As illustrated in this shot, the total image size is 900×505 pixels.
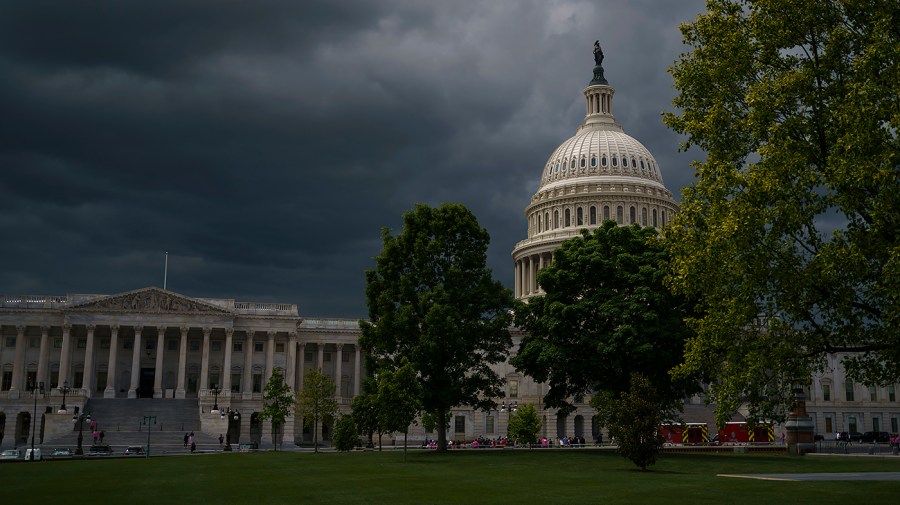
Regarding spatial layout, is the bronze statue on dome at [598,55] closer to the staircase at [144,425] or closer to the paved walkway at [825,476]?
the staircase at [144,425]

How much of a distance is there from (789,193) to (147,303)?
95112 millimetres

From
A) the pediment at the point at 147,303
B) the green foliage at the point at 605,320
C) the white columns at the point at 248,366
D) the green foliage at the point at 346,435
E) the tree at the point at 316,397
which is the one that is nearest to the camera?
the green foliage at the point at 605,320

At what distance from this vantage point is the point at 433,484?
31828mm

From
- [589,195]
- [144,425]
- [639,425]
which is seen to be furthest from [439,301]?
[589,195]

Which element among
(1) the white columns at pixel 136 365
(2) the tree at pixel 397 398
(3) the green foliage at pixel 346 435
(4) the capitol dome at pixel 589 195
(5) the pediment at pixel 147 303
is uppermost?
(4) the capitol dome at pixel 589 195

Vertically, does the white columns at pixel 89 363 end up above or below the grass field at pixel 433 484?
above

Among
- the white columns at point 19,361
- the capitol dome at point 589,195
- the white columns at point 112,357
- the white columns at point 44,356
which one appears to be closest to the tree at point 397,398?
the white columns at point 112,357

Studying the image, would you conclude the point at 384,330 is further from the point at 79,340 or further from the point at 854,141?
the point at 79,340

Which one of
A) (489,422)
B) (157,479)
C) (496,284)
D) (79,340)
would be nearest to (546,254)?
(489,422)

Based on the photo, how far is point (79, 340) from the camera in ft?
361

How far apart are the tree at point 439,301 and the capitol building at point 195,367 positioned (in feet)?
135

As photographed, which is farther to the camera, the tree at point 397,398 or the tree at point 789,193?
the tree at point 397,398

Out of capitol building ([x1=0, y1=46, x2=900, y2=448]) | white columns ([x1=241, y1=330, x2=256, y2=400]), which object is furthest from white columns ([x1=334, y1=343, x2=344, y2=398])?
white columns ([x1=241, y1=330, x2=256, y2=400])

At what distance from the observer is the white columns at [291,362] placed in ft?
367
